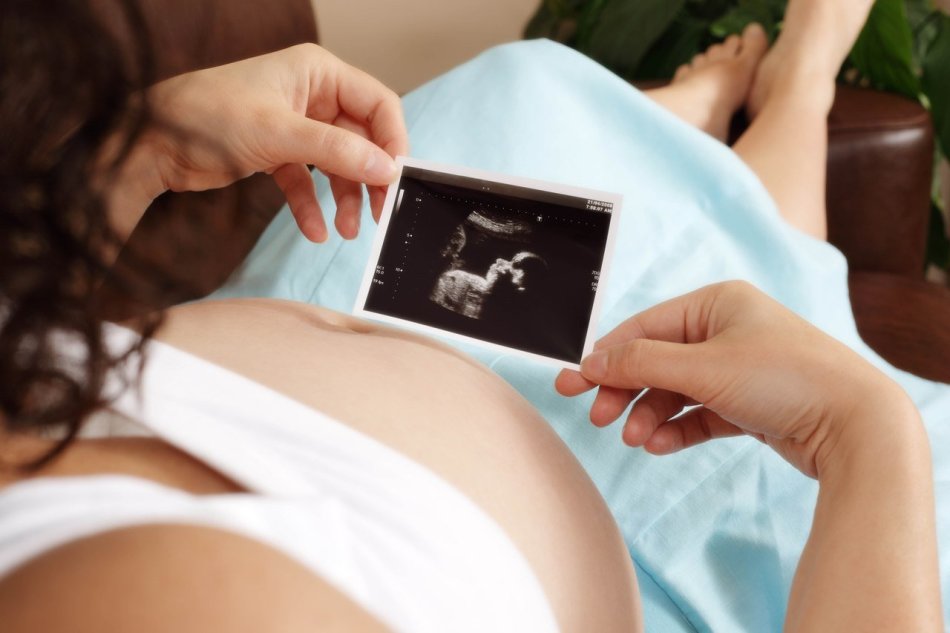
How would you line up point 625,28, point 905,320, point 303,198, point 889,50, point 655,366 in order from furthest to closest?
point 625,28
point 889,50
point 905,320
point 303,198
point 655,366

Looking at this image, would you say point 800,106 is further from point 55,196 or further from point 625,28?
point 55,196

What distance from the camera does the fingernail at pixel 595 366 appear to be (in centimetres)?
67

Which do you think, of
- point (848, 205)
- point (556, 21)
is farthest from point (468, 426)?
point (556, 21)

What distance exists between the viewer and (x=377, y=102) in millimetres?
796

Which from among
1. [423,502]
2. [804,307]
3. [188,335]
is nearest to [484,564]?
[423,502]

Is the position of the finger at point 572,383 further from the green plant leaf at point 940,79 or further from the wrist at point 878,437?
the green plant leaf at point 940,79

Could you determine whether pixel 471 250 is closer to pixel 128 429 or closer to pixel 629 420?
pixel 629 420

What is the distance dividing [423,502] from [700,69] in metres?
1.29

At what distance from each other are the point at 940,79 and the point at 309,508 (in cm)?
151

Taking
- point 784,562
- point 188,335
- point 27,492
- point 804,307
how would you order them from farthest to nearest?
point 804,307 → point 784,562 → point 188,335 → point 27,492

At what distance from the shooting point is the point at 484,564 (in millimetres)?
439

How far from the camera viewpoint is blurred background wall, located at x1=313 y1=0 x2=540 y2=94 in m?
1.80

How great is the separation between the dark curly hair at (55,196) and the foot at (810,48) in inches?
45.7

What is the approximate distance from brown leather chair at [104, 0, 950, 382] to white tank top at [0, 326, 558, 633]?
0.52 metres
